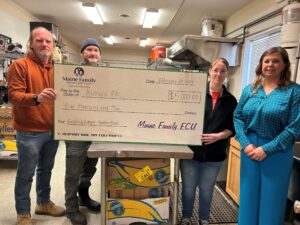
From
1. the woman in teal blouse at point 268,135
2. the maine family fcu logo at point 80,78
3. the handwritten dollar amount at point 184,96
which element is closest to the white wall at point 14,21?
the maine family fcu logo at point 80,78

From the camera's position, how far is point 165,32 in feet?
18.1

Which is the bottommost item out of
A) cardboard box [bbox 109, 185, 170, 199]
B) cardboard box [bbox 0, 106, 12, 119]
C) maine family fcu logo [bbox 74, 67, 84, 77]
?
cardboard box [bbox 109, 185, 170, 199]

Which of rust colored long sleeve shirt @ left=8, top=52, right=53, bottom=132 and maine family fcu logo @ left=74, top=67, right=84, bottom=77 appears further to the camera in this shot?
rust colored long sleeve shirt @ left=8, top=52, right=53, bottom=132

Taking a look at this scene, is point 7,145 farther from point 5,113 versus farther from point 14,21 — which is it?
point 14,21

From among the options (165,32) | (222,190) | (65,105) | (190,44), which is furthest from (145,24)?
(65,105)

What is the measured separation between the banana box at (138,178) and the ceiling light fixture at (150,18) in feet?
10.1

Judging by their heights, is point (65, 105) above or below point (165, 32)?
below

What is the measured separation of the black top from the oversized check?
18 centimetres

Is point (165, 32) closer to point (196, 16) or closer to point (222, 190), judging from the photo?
point (196, 16)

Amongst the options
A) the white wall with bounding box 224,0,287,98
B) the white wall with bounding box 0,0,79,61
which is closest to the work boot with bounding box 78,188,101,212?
the white wall with bounding box 224,0,287,98

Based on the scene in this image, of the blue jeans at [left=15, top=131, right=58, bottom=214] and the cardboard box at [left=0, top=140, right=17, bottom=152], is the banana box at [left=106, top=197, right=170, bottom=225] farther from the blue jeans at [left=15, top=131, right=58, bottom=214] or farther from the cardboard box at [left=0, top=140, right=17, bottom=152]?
the cardboard box at [left=0, top=140, right=17, bottom=152]

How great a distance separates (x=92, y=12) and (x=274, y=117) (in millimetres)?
3677

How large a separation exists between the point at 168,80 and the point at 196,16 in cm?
300

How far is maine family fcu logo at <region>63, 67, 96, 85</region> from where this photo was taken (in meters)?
1.41
